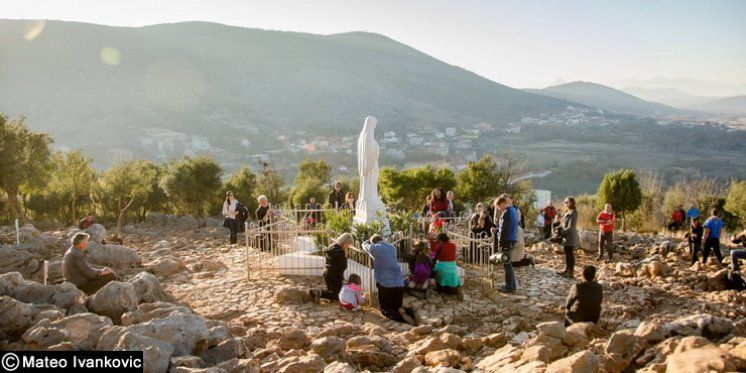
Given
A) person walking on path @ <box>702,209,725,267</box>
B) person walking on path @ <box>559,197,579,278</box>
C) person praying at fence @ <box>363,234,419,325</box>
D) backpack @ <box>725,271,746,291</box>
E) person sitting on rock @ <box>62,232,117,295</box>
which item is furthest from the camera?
person walking on path @ <box>702,209,725,267</box>

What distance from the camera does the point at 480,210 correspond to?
Result: 11641 millimetres

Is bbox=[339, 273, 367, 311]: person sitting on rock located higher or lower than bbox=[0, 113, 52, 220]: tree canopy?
lower

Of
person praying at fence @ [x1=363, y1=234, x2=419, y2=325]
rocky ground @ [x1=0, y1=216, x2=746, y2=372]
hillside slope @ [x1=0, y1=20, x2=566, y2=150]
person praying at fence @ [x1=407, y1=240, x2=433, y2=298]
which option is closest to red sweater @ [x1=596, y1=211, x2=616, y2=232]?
rocky ground @ [x1=0, y1=216, x2=746, y2=372]

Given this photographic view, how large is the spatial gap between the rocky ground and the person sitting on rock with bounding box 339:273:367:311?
0.60 feet

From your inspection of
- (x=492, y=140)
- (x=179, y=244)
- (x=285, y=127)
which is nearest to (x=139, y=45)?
(x=285, y=127)

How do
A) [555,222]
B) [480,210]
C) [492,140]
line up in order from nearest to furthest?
1. [480,210]
2. [555,222]
3. [492,140]

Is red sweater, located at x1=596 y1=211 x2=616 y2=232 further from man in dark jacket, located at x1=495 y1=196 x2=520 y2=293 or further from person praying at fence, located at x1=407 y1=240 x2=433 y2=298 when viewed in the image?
person praying at fence, located at x1=407 y1=240 x2=433 y2=298

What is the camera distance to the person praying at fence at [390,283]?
26.4ft

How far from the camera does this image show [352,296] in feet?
27.7

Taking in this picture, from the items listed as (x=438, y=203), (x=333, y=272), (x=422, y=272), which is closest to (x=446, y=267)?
(x=422, y=272)

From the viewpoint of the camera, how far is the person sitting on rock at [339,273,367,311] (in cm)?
841

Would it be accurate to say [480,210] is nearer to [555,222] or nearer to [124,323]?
[555,222]

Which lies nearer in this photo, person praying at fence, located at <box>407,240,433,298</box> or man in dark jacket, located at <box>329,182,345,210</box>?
person praying at fence, located at <box>407,240,433,298</box>

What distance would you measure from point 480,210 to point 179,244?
903 centimetres
